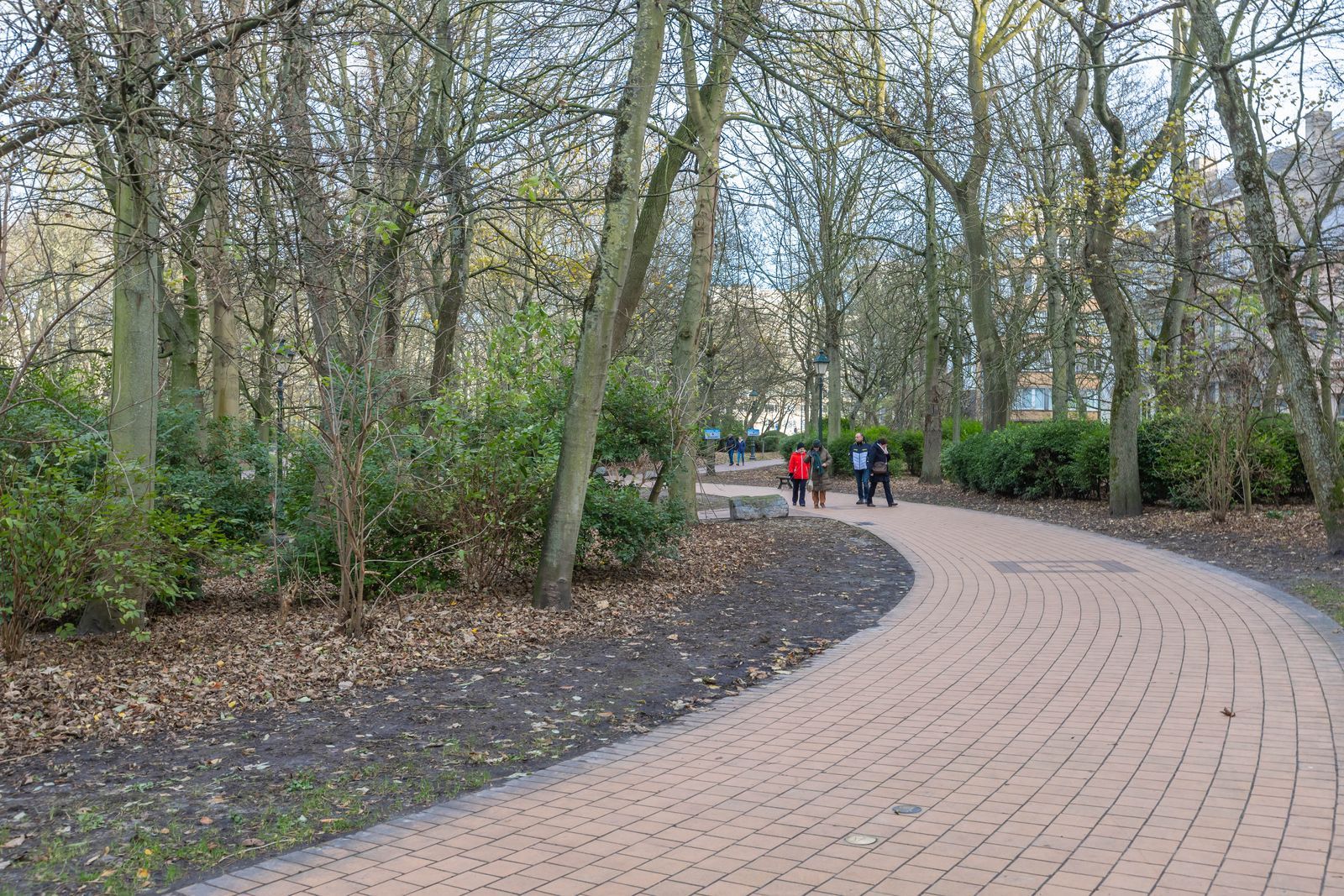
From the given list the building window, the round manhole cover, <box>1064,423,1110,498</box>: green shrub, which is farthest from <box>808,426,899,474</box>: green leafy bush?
the round manhole cover

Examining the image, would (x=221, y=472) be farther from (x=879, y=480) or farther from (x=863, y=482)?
(x=863, y=482)

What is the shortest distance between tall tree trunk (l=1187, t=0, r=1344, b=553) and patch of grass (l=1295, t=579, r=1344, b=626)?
7.55 feet

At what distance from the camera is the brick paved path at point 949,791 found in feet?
13.1

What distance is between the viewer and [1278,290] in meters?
13.7

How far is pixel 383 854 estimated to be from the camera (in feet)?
13.8

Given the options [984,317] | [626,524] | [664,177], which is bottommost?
[626,524]

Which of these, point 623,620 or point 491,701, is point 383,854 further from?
point 623,620

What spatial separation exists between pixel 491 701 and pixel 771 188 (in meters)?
9.67

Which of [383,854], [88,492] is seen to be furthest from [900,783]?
[88,492]

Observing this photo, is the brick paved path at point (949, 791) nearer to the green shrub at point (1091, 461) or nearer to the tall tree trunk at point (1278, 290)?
the tall tree trunk at point (1278, 290)

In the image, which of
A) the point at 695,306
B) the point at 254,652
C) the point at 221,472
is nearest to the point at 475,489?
the point at 254,652

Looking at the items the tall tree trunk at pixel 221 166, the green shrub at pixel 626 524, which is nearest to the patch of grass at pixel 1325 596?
the green shrub at pixel 626 524

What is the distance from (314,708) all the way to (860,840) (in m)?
3.65

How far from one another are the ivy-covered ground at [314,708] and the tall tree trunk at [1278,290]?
21.0 feet
